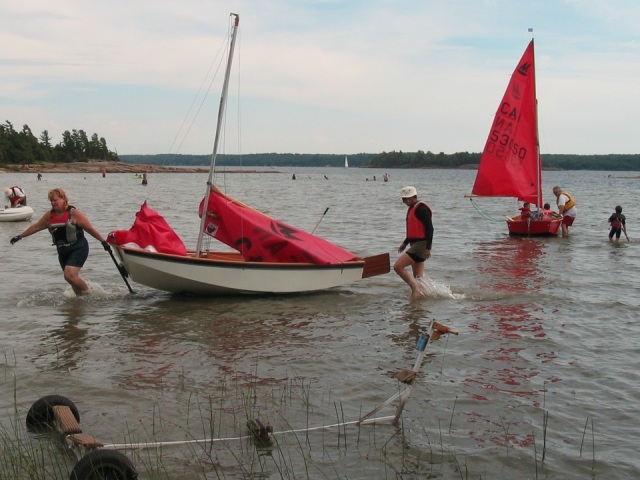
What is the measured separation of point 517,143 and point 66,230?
17.0m

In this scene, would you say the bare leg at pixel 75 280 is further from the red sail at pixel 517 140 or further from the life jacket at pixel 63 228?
the red sail at pixel 517 140

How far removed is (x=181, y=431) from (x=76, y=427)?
0.99 meters

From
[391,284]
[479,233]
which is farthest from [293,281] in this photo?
[479,233]

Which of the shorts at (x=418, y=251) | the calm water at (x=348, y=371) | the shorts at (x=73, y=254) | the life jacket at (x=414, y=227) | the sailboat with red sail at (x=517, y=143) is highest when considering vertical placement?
the sailboat with red sail at (x=517, y=143)

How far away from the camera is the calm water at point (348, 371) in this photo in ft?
19.4

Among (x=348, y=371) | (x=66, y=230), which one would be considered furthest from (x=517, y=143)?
(x=348, y=371)

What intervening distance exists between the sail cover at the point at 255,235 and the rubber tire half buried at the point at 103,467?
7.33 metres

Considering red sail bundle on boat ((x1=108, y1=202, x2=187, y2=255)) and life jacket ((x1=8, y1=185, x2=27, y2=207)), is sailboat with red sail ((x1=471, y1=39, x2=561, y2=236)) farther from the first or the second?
life jacket ((x1=8, y1=185, x2=27, y2=207))

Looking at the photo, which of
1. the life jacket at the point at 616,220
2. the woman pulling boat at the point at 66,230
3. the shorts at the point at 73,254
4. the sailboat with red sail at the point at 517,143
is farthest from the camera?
the sailboat with red sail at the point at 517,143

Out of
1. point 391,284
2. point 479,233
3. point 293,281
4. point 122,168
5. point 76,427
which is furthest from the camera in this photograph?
point 122,168

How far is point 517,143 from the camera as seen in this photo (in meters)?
24.2

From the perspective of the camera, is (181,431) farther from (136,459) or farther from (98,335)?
(98,335)

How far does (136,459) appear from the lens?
222 inches

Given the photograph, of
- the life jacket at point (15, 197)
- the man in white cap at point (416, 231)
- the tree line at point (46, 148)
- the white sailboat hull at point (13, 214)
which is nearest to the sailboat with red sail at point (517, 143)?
the man in white cap at point (416, 231)
